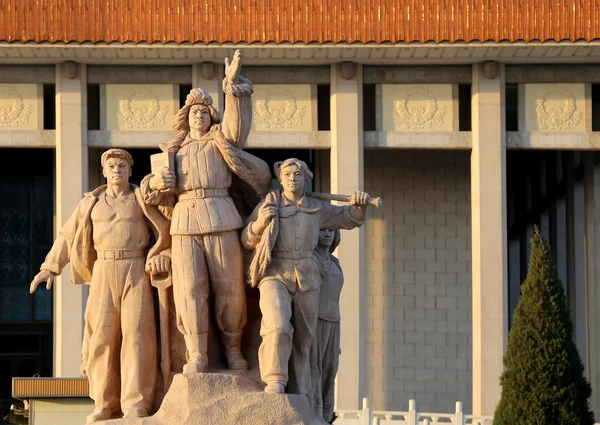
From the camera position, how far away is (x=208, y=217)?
18172 mm

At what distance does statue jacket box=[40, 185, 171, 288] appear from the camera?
18453 mm

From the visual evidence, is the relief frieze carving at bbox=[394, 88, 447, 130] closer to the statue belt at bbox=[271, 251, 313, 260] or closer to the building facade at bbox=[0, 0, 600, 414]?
the building facade at bbox=[0, 0, 600, 414]

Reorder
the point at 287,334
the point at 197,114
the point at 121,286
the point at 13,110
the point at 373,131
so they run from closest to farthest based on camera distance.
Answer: the point at 287,334, the point at 121,286, the point at 197,114, the point at 13,110, the point at 373,131

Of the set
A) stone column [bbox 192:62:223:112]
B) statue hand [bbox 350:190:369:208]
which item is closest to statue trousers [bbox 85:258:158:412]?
statue hand [bbox 350:190:369:208]

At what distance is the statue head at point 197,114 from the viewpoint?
1873 centimetres

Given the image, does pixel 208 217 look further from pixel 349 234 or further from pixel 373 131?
pixel 373 131

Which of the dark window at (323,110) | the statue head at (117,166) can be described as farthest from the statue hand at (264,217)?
the dark window at (323,110)

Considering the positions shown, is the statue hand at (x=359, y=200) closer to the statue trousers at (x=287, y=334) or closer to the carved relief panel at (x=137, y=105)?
the statue trousers at (x=287, y=334)

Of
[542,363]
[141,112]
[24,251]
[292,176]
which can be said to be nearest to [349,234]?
[141,112]

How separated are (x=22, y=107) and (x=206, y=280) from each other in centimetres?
2201

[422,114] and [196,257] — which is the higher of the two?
[422,114]

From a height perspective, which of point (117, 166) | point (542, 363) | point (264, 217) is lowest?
point (542, 363)

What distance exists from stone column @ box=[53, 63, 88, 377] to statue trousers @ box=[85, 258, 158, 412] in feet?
64.2

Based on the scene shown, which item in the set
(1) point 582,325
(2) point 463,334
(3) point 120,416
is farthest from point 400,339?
(3) point 120,416
